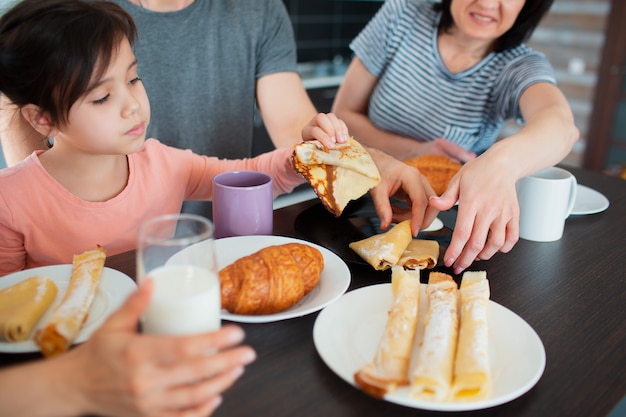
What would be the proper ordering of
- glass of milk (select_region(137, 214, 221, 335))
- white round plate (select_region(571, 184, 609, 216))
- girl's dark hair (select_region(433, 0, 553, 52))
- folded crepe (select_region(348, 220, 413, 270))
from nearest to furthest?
1. glass of milk (select_region(137, 214, 221, 335))
2. folded crepe (select_region(348, 220, 413, 270))
3. white round plate (select_region(571, 184, 609, 216))
4. girl's dark hair (select_region(433, 0, 553, 52))

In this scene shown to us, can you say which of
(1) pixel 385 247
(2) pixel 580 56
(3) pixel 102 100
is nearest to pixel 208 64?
(3) pixel 102 100

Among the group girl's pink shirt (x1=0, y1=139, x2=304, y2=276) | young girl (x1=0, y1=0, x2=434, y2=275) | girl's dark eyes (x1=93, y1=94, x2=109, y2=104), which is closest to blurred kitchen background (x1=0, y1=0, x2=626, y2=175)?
girl's pink shirt (x1=0, y1=139, x2=304, y2=276)

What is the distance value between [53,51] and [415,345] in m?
0.86

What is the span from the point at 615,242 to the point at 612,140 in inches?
135

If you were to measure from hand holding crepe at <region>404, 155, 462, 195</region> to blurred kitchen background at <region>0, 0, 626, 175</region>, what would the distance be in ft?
7.80

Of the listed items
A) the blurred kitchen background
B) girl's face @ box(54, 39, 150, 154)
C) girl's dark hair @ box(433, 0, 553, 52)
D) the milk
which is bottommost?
the blurred kitchen background

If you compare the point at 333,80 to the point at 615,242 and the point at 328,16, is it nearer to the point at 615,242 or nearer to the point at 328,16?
the point at 328,16

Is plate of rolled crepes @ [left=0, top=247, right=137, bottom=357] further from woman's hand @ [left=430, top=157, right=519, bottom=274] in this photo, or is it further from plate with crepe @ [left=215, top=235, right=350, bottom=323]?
woman's hand @ [left=430, top=157, right=519, bottom=274]

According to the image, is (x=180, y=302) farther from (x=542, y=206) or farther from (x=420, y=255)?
(x=542, y=206)

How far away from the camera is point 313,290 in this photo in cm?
92

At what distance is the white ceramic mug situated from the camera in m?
1.18

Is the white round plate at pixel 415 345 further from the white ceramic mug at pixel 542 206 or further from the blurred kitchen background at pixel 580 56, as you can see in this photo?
the blurred kitchen background at pixel 580 56

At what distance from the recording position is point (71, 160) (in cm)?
121

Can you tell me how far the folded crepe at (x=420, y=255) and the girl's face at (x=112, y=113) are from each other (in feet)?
1.99
